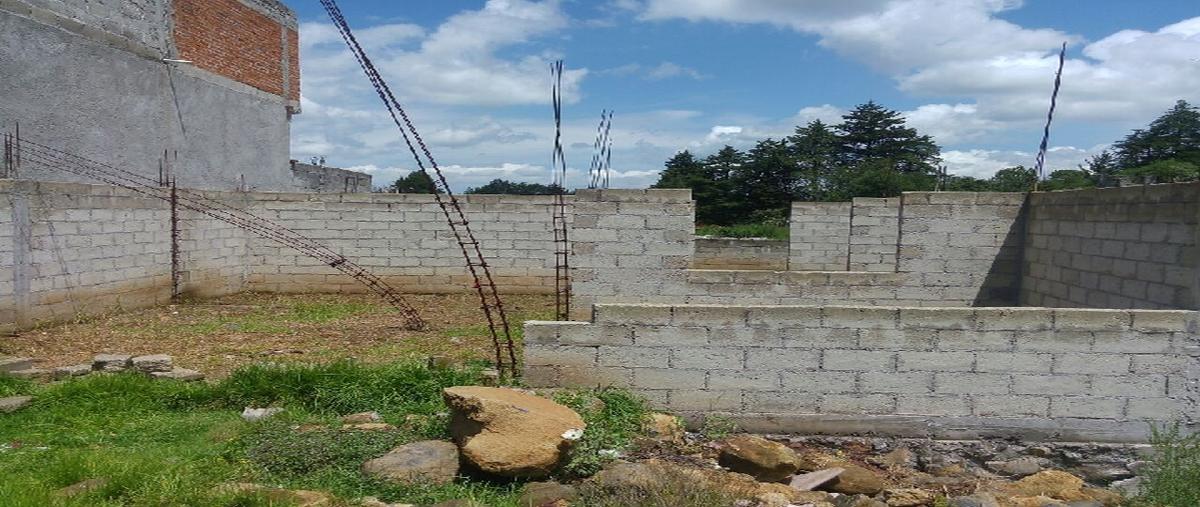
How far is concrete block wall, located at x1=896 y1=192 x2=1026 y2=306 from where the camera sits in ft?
30.1

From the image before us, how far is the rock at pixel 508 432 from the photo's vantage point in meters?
4.54

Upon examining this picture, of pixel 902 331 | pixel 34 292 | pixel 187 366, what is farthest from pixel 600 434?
pixel 34 292

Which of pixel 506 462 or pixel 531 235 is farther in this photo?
pixel 531 235

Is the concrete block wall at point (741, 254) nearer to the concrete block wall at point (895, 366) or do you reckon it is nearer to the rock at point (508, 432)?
the concrete block wall at point (895, 366)

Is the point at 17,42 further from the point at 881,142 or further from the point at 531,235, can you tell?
the point at 881,142

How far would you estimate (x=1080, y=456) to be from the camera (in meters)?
5.81

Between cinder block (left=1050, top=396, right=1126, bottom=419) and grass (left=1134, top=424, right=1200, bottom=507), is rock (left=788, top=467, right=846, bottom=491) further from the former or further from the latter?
cinder block (left=1050, top=396, right=1126, bottom=419)

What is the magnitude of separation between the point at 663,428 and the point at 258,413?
291 cm

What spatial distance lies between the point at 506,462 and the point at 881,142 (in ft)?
122

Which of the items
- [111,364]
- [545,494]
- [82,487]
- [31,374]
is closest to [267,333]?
[111,364]

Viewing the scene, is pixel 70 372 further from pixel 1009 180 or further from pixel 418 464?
pixel 1009 180

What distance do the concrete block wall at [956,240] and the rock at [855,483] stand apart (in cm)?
453

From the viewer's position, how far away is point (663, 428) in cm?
566

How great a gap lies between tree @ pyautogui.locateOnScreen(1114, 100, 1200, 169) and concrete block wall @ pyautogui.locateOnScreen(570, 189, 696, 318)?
89.5ft
